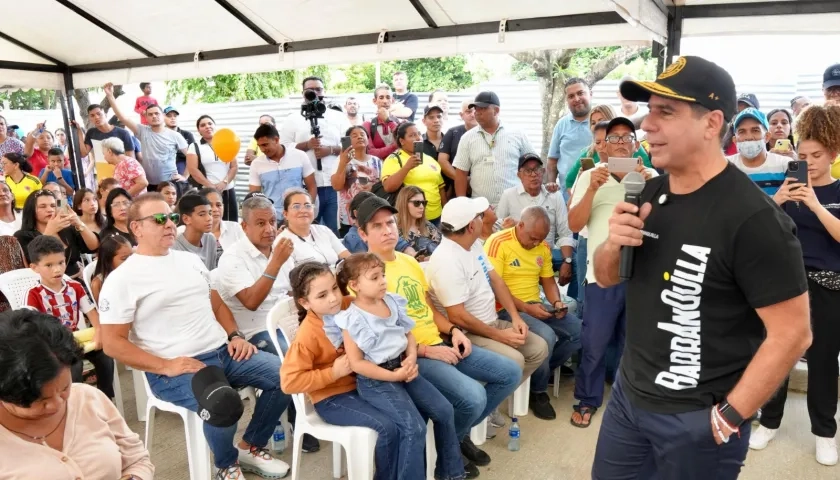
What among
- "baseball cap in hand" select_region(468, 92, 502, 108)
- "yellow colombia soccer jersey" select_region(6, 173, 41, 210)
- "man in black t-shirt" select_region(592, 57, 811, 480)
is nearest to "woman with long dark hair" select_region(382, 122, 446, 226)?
"baseball cap in hand" select_region(468, 92, 502, 108)

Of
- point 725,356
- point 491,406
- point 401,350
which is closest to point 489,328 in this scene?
point 491,406

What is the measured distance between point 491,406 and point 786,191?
172 centimetres

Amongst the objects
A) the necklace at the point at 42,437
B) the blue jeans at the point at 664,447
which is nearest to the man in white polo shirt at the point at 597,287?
the blue jeans at the point at 664,447

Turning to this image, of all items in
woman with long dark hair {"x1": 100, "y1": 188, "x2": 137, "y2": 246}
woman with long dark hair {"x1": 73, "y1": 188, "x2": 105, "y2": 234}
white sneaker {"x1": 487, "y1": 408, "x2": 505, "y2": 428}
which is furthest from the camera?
woman with long dark hair {"x1": 73, "y1": 188, "x2": 105, "y2": 234}

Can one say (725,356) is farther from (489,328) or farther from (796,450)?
(796,450)

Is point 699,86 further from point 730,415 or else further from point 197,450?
point 197,450

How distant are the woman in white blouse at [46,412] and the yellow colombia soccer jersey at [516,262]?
97.4 inches

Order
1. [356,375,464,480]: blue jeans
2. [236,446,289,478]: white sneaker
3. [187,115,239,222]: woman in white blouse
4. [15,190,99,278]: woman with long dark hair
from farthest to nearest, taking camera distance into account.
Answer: [187,115,239,222]: woman in white blouse < [15,190,99,278]: woman with long dark hair < [236,446,289,478]: white sneaker < [356,375,464,480]: blue jeans

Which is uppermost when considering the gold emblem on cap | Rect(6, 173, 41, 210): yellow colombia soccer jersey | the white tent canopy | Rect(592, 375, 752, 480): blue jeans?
the white tent canopy

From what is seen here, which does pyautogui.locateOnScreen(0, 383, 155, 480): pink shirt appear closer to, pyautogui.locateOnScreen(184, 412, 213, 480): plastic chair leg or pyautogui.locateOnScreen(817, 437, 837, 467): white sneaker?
pyautogui.locateOnScreen(184, 412, 213, 480): plastic chair leg

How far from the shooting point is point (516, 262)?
12.3ft

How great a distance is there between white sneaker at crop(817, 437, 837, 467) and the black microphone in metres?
2.26

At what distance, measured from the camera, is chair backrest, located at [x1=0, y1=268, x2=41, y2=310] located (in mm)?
3330

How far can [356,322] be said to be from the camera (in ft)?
8.38
